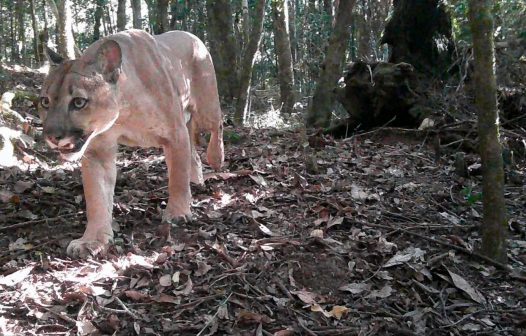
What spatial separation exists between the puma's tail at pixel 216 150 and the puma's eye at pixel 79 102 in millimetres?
2048

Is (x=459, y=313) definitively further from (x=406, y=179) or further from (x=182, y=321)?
(x=406, y=179)

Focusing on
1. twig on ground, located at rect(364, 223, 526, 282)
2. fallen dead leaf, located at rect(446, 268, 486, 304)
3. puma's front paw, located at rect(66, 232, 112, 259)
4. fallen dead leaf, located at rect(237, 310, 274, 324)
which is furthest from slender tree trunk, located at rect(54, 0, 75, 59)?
fallen dead leaf, located at rect(446, 268, 486, 304)

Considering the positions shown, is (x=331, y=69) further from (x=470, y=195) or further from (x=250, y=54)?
(x=470, y=195)

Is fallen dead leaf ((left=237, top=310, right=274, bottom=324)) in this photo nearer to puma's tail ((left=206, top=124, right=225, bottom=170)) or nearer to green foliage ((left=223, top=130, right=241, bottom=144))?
puma's tail ((left=206, top=124, right=225, bottom=170))

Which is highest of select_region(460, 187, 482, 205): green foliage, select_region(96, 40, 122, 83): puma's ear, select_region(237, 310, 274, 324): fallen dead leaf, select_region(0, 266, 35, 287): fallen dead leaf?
select_region(96, 40, 122, 83): puma's ear

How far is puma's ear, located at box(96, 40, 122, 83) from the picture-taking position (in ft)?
11.5

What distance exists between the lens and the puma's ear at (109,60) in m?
3.50

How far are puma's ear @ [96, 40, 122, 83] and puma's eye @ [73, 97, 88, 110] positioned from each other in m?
0.26

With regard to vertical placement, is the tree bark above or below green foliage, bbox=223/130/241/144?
above

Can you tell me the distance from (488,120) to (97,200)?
2.56m

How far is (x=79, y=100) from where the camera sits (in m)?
3.33

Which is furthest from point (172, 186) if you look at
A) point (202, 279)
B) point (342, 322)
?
point (342, 322)

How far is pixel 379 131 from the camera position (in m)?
6.62

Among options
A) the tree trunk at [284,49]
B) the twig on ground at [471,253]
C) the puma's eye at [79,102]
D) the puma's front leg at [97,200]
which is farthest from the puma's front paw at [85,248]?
the tree trunk at [284,49]
